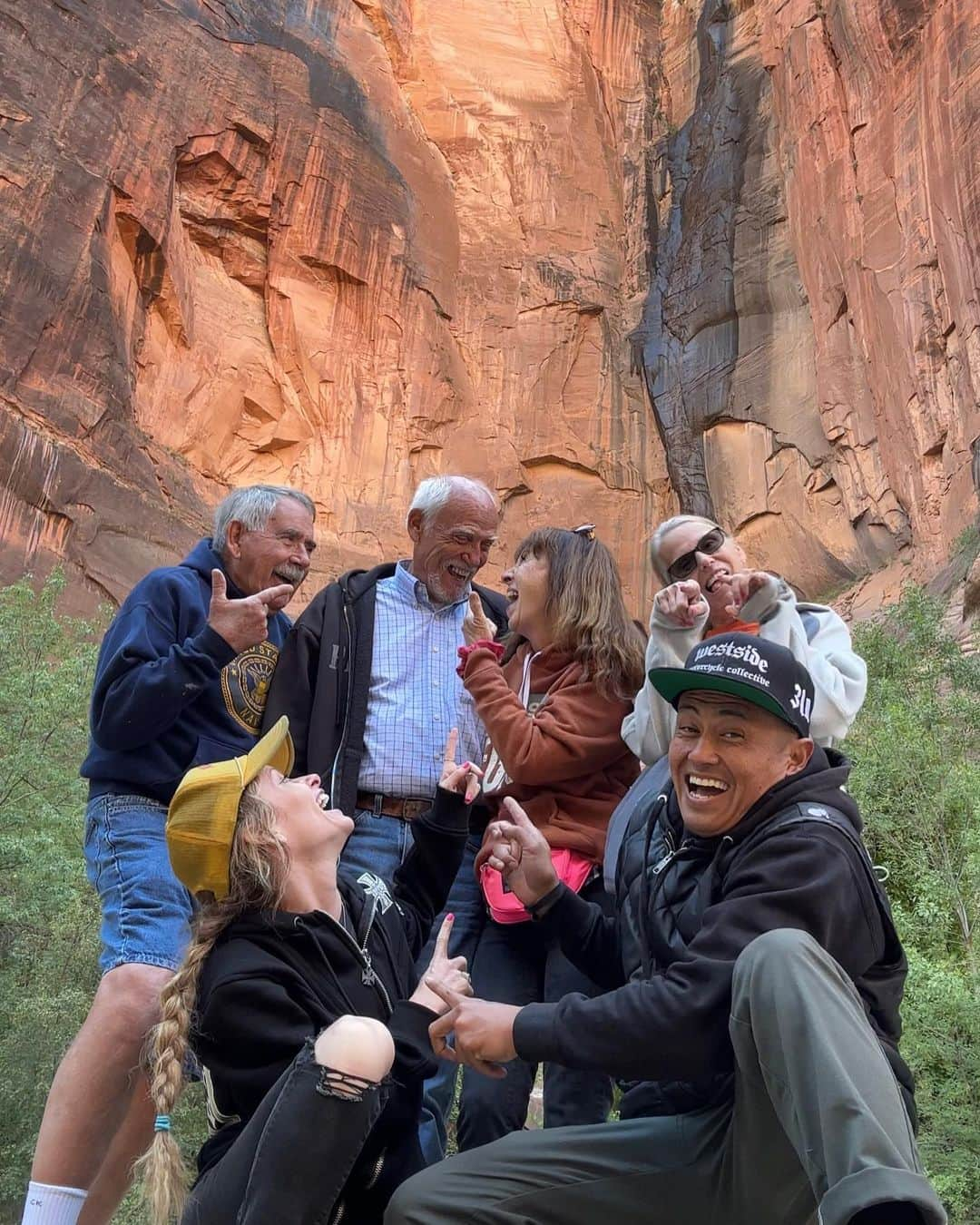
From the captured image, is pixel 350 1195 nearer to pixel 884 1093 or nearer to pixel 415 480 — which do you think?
pixel 884 1093

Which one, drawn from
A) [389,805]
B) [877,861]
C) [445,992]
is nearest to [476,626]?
[389,805]

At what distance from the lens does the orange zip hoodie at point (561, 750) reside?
291 cm

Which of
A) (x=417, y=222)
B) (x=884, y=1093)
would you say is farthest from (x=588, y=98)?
(x=884, y=1093)

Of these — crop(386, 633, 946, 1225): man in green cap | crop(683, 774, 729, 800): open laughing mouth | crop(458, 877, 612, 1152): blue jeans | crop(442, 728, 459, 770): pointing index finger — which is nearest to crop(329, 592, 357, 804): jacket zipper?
crop(442, 728, 459, 770): pointing index finger

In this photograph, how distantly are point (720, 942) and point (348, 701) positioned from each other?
5.21 ft

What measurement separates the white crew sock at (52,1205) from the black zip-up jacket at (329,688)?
1072 mm

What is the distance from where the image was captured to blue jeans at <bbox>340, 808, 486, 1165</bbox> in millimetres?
2738

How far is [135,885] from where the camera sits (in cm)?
285

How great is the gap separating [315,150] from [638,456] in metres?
8.87

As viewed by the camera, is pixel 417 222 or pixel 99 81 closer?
pixel 99 81

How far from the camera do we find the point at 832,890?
6.51 feet

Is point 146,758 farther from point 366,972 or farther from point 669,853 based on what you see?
point 669,853

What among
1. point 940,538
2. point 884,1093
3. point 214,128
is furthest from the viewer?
point 214,128

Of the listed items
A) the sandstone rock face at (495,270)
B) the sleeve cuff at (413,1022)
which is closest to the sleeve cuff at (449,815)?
the sleeve cuff at (413,1022)
